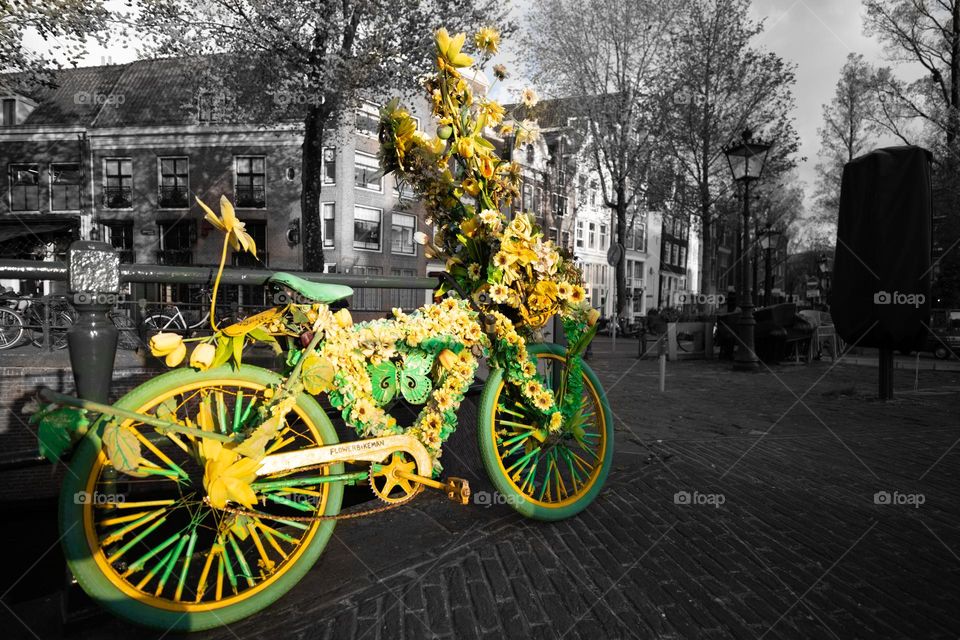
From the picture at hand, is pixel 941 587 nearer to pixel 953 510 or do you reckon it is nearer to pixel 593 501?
pixel 953 510

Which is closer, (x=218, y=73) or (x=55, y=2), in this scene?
(x=55, y=2)

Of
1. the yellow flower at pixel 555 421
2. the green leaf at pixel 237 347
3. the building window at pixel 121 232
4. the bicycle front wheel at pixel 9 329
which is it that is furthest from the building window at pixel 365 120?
the building window at pixel 121 232

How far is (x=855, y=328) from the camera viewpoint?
7121mm

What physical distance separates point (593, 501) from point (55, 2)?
58.6 feet

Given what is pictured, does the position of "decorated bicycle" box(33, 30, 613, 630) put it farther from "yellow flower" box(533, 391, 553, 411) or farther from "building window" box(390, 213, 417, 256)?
"building window" box(390, 213, 417, 256)

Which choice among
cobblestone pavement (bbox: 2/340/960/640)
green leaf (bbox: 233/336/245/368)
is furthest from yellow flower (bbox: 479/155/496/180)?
cobblestone pavement (bbox: 2/340/960/640)

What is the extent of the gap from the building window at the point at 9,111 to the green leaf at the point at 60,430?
34.7 metres

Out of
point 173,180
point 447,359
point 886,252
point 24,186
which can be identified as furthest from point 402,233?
point 447,359

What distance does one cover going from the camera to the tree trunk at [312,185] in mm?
15531

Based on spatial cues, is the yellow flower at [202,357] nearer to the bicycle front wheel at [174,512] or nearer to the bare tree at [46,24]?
the bicycle front wheel at [174,512]

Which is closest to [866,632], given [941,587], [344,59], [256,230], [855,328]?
[941,587]

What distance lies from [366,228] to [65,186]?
14121mm

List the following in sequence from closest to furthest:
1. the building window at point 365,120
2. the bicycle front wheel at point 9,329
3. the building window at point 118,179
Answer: the bicycle front wheel at point 9,329 → the building window at point 365,120 → the building window at point 118,179

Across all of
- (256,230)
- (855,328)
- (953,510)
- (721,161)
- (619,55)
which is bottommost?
(953,510)
